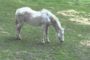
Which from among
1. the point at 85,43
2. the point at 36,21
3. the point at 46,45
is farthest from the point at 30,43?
the point at 85,43

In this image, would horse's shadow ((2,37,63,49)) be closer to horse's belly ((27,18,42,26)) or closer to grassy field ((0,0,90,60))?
grassy field ((0,0,90,60))

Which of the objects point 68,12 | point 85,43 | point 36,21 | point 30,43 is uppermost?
point 68,12

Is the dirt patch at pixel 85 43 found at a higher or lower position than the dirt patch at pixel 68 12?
lower

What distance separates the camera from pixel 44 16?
11422 mm

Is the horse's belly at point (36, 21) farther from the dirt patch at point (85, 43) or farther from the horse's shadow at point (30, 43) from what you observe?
the dirt patch at point (85, 43)

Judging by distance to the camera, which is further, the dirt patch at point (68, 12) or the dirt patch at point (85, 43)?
the dirt patch at point (68, 12)

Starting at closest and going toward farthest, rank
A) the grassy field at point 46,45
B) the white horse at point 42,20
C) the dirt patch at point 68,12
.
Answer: the grassy field at point 46,45
the white horse at point 42,20
the dirt patch at point 68,12

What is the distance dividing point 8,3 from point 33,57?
10.5 metres

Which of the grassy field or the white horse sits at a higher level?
the white horse

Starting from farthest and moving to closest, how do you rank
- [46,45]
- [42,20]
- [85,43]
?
[85,43] < [42,20] < [46,45]

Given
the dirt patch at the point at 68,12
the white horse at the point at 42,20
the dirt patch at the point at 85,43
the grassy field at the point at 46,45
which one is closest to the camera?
the grassy field at the point at 46,45

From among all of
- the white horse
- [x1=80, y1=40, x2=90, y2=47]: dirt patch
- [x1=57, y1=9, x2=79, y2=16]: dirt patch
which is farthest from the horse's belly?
[x1=57, y1=9, x2=79, y2=16]: dirt patch

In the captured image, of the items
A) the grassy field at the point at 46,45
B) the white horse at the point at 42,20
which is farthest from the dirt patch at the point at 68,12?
the white horse at the point at 42,20

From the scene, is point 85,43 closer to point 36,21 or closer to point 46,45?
point 46,45
